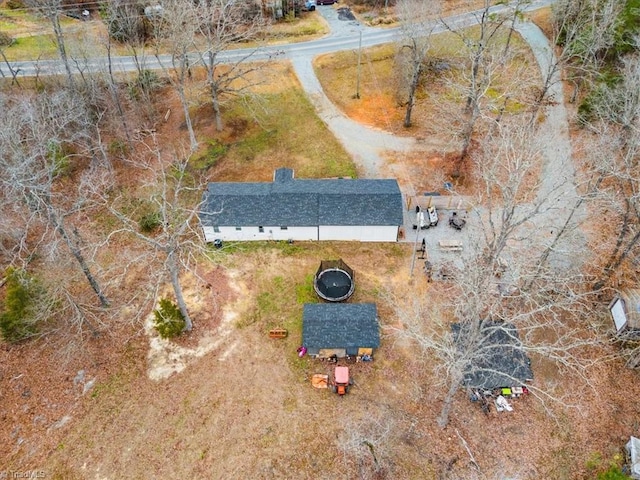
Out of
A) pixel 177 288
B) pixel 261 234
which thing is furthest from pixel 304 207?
pixel 177 288

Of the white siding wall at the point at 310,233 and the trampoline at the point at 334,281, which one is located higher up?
the white siding wall at the point at 310,233

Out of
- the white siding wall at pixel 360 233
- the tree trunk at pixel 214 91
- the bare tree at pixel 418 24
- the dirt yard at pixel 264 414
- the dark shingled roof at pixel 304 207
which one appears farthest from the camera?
the tree trunk at pixel 214 91

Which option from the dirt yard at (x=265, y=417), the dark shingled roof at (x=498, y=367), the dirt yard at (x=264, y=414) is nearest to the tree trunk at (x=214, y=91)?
the dirt yard at (x=264, y=414)

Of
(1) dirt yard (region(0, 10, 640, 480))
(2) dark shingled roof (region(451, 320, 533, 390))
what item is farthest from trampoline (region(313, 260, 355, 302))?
(2) dark shingled roof (region(451, 320, 533, 390))

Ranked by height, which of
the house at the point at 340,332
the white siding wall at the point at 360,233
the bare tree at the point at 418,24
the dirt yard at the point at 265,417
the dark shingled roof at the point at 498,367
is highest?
the bare tree at the point at 418,24

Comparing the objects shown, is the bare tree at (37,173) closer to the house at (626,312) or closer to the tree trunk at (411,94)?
the tree trunk at (411,94)

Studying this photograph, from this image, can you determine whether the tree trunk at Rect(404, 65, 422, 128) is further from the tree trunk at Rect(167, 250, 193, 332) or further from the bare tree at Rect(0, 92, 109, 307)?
the bare tree at Rect(0, 92, 109, 307)

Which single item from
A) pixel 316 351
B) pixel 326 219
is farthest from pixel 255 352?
pixel 326 219

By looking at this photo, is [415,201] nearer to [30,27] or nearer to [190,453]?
Result: [190,453]

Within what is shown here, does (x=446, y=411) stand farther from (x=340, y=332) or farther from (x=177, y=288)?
(x=177, y=288)
